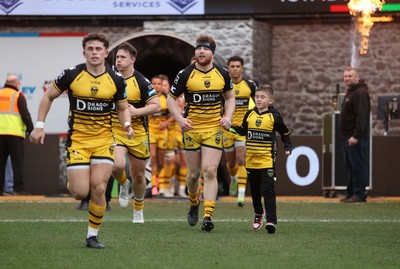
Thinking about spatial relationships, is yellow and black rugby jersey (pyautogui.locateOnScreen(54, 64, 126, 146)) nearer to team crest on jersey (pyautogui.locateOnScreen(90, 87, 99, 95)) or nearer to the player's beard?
team crest on jersey (pyautogui.locateOnScreen(90, 87, 99, 95))

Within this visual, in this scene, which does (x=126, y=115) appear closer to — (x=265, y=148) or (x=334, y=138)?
(x=265, y=148)

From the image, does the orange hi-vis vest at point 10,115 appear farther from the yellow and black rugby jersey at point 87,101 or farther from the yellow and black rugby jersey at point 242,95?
the yellow and black rugby jersey at point 87,101

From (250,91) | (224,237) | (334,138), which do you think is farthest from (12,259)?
(334,138)

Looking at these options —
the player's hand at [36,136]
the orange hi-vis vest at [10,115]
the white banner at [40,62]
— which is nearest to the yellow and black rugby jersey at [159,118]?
the orange hi-vis vest at [10,115]

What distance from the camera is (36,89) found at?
23984mm

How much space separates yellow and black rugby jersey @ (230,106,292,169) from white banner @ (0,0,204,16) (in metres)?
10.2

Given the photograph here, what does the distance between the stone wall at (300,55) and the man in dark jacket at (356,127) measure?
4257mm

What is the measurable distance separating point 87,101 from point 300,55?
14.1m

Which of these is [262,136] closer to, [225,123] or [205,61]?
[225,123]

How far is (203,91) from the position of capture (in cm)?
1338

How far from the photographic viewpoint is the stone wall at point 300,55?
76.7 feet

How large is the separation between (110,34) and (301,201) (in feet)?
22.1

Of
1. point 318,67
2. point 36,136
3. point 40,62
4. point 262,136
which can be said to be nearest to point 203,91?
point 262,136

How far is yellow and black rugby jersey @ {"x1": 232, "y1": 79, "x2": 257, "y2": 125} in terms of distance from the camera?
55.9ft
